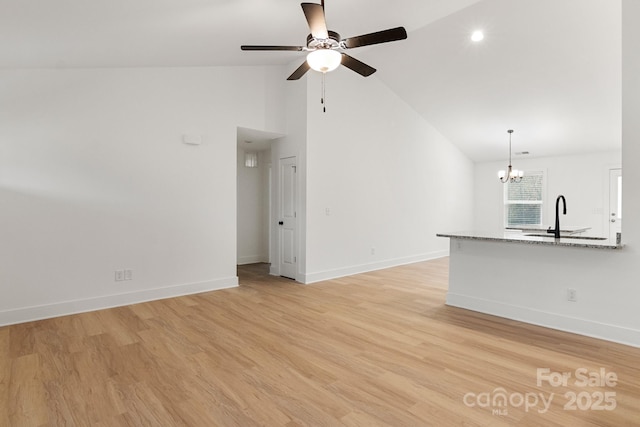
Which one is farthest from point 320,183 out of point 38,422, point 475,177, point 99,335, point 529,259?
point 475,177

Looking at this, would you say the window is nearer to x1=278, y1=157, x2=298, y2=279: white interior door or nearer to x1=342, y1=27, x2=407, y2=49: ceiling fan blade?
x1=278, y1=157, x2=298, y2=279: white interior door

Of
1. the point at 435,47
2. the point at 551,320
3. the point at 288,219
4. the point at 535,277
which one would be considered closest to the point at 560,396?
the point at 551,320

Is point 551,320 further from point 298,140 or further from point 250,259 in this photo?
point 250,259

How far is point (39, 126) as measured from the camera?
11.6 feet

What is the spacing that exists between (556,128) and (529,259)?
15.7 ft

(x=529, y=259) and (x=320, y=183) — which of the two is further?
(x=320, y=183)

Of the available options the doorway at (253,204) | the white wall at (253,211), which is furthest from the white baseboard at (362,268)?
the white wall at (253,211)

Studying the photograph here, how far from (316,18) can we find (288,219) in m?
3.52

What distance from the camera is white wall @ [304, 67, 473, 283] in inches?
211

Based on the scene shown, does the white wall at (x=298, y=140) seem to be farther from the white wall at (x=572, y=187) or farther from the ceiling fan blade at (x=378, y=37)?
the white wall at (x=572, y=187)

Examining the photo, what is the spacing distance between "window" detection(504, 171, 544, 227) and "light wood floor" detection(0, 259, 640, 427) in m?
6.09

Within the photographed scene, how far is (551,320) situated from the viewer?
3270mm

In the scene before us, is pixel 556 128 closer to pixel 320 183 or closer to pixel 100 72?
pixel 320 183

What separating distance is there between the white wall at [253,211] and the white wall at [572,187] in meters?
6.09
